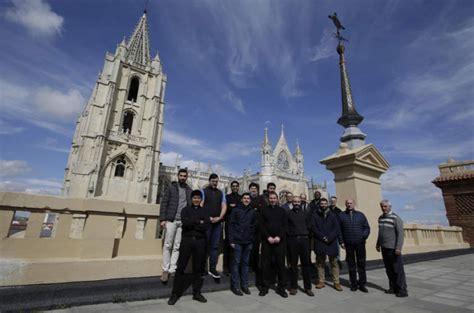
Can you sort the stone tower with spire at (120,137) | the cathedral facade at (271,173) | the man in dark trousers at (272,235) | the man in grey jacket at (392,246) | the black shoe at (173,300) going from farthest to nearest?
the cathedral facade at (271,173) → the stone tower with spire at (120,137) → the man in dark trousers at (272,235) → the man in grey jacket at (392,246) → the black shoe at (173,300)

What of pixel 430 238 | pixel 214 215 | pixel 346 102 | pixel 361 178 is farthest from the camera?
pixel 430 238

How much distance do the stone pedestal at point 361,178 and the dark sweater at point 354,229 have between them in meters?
0.88

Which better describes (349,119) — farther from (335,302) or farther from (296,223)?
(335,302)

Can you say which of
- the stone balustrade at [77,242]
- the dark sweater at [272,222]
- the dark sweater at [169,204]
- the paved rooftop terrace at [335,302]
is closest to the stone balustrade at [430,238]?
the paved rooftop terrace at [335,302]

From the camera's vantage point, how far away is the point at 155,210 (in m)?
3.90

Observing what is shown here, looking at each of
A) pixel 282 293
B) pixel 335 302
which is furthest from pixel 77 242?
pixel 335 302

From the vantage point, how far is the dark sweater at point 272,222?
→ 3678 mm

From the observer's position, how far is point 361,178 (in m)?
5.21

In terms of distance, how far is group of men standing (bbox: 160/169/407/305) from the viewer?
3.32 m

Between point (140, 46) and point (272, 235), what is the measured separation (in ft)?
128

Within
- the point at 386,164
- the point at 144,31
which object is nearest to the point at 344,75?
the point at 386,164

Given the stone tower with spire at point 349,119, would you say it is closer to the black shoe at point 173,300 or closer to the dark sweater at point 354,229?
the dark sweater at point 354,229

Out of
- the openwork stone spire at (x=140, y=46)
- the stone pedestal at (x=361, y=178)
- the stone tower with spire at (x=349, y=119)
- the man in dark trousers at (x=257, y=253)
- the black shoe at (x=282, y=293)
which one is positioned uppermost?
the openwork stone spire at (x=140, y=46)

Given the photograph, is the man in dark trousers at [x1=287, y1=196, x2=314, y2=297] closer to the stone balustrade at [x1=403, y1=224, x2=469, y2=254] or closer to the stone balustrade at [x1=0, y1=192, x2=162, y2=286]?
the stone balustrade at [x1=0, y1=192, x2=162, y2=286]
